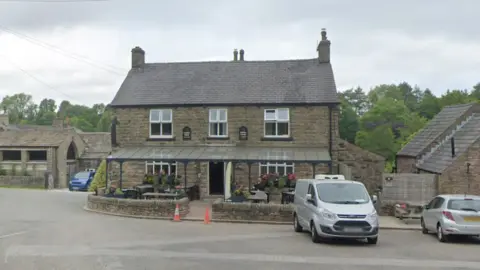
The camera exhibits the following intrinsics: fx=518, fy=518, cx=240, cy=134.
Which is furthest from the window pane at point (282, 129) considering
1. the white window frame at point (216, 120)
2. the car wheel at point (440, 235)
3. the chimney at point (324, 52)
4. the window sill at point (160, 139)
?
the car wheel at point (440, 235)

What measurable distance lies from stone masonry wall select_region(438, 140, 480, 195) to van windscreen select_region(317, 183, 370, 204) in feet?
26.0

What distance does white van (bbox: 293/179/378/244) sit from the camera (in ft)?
47.4

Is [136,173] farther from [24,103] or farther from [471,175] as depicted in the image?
[24,103]

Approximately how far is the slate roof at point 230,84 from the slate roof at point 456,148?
5.58 m

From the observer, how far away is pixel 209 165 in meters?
28.2

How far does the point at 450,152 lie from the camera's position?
2389cm

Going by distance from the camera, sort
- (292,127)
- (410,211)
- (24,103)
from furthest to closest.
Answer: (24,103)
(292,127)
(410,211)

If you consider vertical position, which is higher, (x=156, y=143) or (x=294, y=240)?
(x=156, y=143)

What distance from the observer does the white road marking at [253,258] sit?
11867 millimetres

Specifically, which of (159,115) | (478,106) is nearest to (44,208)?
(159,115)

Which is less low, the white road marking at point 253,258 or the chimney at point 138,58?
the chimney at point 138,58

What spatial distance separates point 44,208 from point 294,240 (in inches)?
595

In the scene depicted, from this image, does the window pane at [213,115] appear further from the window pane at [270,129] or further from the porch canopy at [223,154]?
the window pane at [270,129]

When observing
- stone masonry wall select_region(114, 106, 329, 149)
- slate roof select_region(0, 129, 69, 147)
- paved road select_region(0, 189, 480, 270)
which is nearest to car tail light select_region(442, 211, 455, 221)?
paved road select_region(0, 189, 480, 270)
